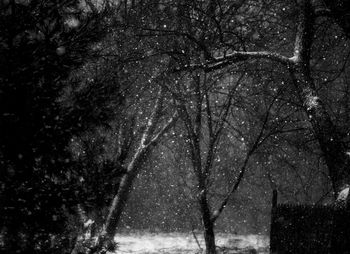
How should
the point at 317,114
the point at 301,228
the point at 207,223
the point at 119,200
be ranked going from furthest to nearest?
1. the point at 119,200
2. the point at 207,223
3. the point at 301,228
4. the point at 317,114

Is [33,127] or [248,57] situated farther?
[248,57]

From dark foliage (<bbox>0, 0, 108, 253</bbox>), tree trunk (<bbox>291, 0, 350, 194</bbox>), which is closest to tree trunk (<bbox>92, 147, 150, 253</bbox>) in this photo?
dark foliage (<bbox>0, 0, 108, 253</bbox>)

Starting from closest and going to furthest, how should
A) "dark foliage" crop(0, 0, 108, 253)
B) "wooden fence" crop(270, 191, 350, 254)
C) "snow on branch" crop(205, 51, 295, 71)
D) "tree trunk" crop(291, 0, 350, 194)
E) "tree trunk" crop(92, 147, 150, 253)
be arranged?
"dark foliage" crop(0, 0, 108, 253) < "tree trunk" crop(291, 0, 350, 194) < "snow on branch" crop(205, 51, 295, 71) < "wooden fence" crop(270, 191, 350, 254) < "tree trunk" crop(92, 147, 150, 253)

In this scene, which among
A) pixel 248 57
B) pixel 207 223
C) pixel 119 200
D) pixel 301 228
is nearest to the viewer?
pixel 248 57

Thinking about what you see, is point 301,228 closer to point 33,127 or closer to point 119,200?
point 33,127

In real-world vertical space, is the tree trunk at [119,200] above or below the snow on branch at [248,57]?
below

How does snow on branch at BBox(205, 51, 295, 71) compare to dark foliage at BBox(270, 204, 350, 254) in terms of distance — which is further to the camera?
dark foliage at BBox(270, 204, 350, 254)

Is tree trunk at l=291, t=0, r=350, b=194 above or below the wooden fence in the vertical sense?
above

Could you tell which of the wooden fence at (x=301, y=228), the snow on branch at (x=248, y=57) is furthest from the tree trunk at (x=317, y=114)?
the wooden fence at (x=301, y=228)

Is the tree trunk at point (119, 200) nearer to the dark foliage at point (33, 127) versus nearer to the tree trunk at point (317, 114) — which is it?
the dark foliage at point (33, 127)

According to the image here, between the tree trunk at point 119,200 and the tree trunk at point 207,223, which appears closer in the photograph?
the tree trunk at point 207,223

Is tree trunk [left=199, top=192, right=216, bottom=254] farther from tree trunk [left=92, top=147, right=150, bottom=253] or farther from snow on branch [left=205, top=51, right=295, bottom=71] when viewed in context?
snow on branch [left=205, top=51, right=295, bottom=71]

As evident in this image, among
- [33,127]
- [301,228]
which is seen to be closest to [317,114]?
[301,228]

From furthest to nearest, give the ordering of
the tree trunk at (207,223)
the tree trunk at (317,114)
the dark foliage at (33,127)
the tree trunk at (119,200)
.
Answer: the tree trunk at (119,200), the tree trunk at (207,223), the tree trunk at (317,114), the dark foliage at (33,127)
